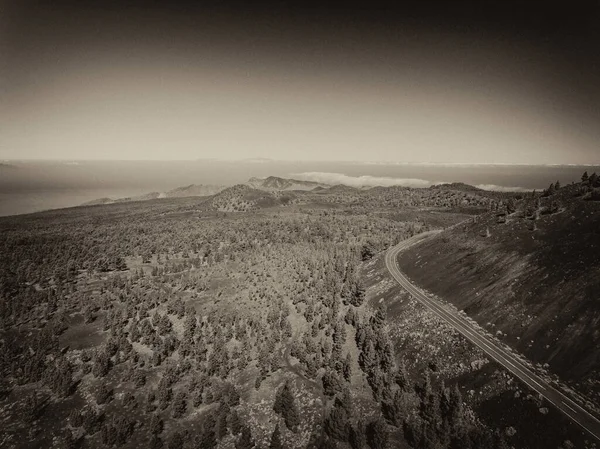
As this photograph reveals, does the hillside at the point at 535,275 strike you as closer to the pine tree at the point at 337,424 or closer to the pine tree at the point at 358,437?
the pine tree at the point at 358,437

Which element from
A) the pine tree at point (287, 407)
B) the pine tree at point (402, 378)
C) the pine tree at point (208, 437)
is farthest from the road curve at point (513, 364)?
the pine tree at point (208, 437)

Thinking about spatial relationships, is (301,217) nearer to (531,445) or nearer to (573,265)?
(573,265)

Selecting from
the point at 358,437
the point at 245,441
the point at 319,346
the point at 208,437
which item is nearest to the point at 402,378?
the point at 358,437

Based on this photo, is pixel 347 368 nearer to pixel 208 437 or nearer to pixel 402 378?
pixel 402 378

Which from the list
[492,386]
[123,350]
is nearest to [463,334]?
[492,386]

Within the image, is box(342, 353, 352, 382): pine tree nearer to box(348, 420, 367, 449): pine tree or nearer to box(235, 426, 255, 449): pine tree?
box(348, 420, 367, 449): pine tree

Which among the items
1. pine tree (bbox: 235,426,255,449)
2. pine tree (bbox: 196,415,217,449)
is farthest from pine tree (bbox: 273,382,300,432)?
pine tree (bbox: 196,415,217,449)
